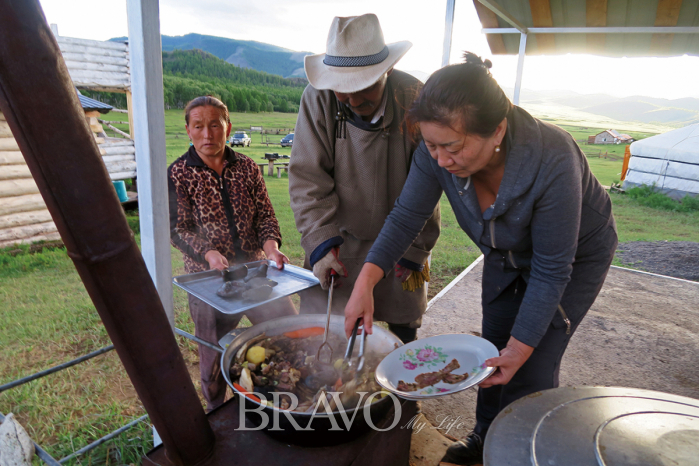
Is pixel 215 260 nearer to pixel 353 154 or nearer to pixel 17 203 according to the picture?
pixel 353 154

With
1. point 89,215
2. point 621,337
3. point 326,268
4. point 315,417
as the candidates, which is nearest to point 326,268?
point 326,268

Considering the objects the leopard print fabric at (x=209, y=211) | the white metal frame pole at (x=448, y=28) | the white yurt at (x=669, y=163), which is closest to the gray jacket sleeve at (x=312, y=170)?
the leopard print fabric at (x=209, y=211)

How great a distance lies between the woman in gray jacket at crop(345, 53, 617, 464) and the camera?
1319 millimetres

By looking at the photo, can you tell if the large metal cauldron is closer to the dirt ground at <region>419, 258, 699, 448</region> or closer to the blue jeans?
the blue jeans

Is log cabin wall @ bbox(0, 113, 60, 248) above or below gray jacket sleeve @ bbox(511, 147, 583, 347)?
below

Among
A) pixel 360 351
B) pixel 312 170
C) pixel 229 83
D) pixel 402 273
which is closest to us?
pixel 360 351

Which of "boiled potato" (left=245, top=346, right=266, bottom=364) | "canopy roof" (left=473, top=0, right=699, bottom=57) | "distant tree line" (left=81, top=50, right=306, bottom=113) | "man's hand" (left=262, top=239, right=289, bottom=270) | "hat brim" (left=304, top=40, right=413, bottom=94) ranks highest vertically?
"canopy roof" (left=473, top=0, right=699, bottom=57)

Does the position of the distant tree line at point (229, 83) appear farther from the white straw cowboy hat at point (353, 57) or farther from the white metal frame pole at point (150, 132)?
the white metal frame pole at point (150, 132)

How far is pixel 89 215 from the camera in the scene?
3.07 ft

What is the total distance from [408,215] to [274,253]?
951 millimetres

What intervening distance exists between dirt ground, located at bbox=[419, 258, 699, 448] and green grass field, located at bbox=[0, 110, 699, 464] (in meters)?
0.74

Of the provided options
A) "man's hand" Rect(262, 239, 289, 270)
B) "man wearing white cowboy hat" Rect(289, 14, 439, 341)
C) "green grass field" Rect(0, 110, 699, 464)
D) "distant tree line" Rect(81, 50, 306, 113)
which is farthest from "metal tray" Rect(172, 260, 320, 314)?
"distant tree line" Rect(81, 50, 306, 113)

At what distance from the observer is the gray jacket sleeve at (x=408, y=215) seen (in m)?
1.73

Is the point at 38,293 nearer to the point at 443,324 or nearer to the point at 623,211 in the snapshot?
the point at 443,324
